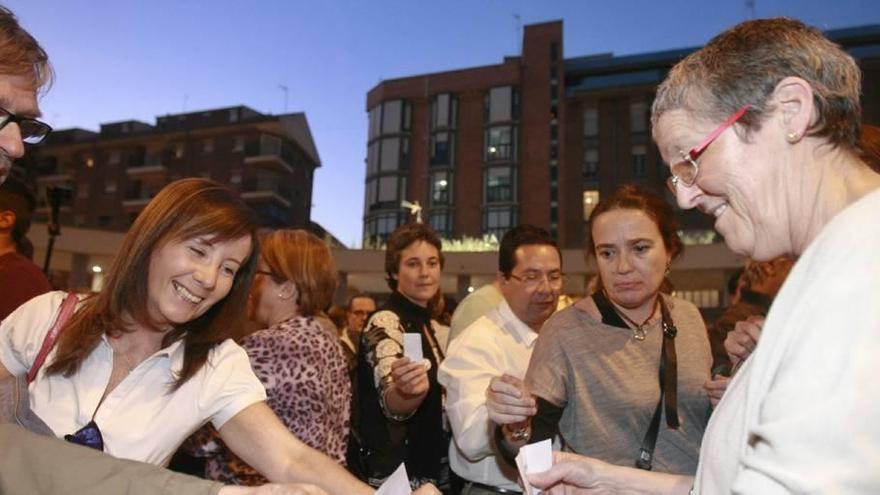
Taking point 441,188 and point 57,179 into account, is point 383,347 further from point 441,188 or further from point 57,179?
point 57,179

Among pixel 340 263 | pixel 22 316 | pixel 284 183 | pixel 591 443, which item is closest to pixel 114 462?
pixel 22 316

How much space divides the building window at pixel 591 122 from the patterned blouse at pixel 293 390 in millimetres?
35022

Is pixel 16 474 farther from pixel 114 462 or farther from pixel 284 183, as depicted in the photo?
pixel 284 183

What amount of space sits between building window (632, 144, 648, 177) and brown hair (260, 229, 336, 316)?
1312 inches

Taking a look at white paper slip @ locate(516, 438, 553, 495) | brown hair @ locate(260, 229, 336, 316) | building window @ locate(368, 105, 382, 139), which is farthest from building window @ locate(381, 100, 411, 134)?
white paper slip @ locate(516, 438, 553, 495)

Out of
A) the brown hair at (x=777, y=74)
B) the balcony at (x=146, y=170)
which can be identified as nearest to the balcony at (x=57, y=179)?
the balcony at (x=146, y=170)

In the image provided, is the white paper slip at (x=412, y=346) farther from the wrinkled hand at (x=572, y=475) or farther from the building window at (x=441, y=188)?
the building window at (x=441, y=188)

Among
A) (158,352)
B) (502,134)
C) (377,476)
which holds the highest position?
(502,134)

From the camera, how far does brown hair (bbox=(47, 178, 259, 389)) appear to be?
6.97ft

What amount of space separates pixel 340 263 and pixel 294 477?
22.7 m

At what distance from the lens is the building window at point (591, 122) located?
3597 centimetres

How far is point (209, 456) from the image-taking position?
8.63 ft

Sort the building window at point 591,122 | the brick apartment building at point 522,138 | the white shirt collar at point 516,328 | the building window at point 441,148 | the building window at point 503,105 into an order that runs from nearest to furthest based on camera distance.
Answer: the white shirt collar at point 516,328 → the brick apartment building at point 522,138 → the building window at point 591,122 → the building window at point 503,105 → the building window at point 441,148

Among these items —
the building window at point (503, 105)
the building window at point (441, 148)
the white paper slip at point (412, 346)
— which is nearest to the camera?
the white paper slip at point (412, 346)
